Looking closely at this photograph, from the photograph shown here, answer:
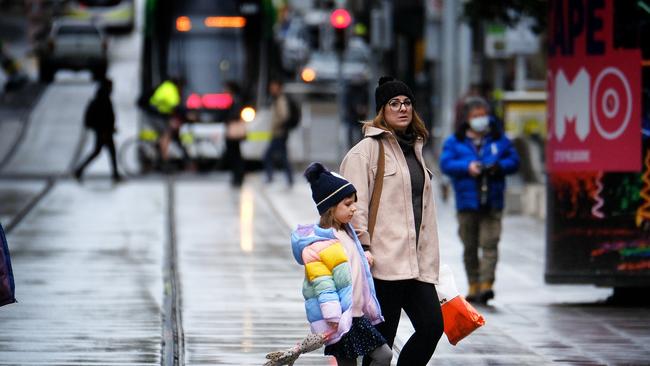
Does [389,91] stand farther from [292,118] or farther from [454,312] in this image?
[292,118]

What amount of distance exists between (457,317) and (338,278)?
3.31 feet

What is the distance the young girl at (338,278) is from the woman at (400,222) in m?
0.19

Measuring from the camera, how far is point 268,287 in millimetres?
14672

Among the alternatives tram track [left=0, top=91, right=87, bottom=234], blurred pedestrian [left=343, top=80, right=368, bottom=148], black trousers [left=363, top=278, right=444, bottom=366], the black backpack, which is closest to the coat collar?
black trousers [left=363, top=278, right=444, bottom=366]

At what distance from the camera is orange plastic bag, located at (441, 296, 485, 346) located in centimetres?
883

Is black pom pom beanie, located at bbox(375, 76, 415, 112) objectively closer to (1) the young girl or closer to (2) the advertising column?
(1) the young girl

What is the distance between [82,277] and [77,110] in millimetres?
25676

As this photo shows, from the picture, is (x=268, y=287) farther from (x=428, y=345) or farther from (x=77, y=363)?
(x=428, y=345)

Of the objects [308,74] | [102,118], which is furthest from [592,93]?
[308,74]

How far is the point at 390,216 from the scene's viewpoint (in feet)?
28.2

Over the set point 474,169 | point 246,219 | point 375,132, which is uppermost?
point 375,132

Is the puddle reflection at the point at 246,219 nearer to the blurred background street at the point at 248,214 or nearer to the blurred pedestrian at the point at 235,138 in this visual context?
the blurred background street at the point at 248,214

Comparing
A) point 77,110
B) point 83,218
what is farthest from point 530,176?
point 77,110

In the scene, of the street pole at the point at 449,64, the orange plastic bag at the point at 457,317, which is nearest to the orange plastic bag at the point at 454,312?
the orange plastic bag at the point at 457,317
